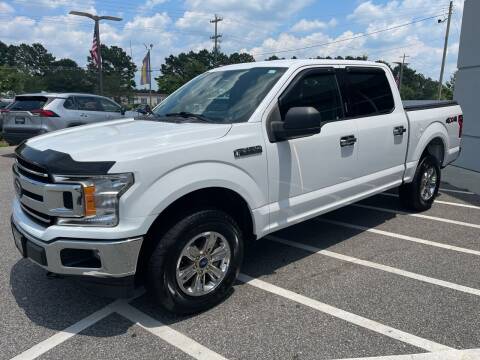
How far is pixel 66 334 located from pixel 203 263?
43.4 inches

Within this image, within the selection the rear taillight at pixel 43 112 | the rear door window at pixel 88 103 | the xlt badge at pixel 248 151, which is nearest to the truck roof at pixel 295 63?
the xlt badge at pixel 248 151

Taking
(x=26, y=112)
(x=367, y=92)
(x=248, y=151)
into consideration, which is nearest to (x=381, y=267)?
(x=248, y=151)

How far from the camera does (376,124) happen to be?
4770 mm

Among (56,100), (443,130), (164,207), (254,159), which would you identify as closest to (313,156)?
(254,159)

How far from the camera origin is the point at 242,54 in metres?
77.4

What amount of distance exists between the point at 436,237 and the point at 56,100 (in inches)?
368

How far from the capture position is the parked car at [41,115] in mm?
10336

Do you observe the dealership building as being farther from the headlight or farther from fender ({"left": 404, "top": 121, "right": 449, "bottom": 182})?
the headlight

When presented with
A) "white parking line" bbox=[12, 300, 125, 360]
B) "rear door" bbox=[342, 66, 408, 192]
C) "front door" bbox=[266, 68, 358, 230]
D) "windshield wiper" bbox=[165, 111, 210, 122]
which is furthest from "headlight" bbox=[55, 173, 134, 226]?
"rear door" bbox=[342, 66, 408, 192]

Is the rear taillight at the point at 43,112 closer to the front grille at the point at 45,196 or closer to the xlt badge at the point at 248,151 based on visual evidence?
the front grille at the point at 45,196

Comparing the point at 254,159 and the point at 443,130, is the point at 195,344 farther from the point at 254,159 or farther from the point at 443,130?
the point at 443,130

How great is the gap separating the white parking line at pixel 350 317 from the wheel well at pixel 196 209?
17.9 inches

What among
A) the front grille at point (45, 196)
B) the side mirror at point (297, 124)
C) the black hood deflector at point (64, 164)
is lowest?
the front grille at point (45, 196)

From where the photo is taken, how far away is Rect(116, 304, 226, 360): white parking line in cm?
283
